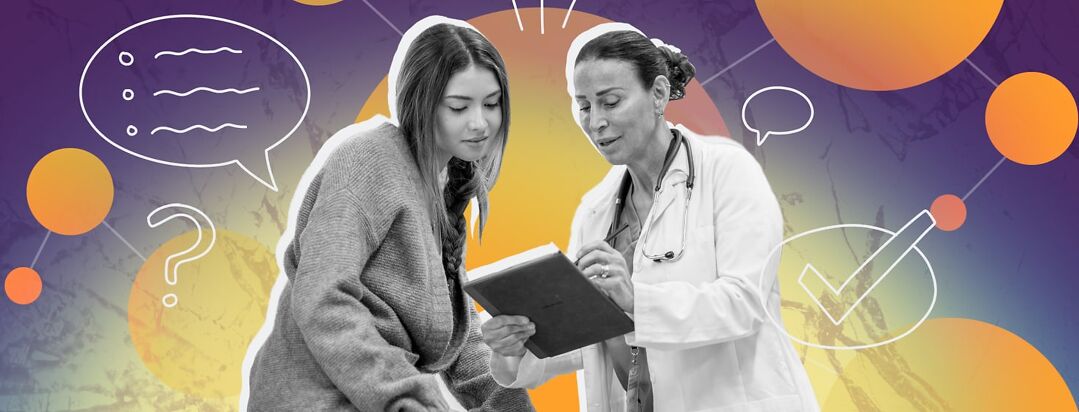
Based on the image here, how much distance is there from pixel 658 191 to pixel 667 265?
20cm

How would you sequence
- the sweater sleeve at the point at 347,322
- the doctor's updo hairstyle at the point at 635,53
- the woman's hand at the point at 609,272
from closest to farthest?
1. the sweater sleeve at the point at 347,322
2. the woman's hand at the point at 609,272
3. the doctor's updo hairstyle at the point at 635,53

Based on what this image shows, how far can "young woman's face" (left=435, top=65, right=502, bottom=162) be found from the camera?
2.40 m

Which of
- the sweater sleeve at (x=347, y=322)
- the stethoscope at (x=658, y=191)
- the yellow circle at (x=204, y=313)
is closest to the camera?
the sweater sleeve at (x=347, y=322)

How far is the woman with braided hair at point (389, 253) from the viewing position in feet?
7.13

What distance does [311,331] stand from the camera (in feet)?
7.14

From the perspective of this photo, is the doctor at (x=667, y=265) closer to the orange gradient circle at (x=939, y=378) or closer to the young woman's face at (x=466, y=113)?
the young woman's face at (x=466, y=113)

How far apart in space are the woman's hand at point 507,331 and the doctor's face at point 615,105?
493 millimetres

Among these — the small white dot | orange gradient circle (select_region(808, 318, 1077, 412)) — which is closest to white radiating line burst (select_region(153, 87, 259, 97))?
the small white dot

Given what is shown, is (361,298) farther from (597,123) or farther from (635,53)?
(635,53)

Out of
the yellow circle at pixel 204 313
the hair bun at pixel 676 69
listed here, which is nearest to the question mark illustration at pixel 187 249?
the yellow circle at pixel 204 313

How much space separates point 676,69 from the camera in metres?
2.81

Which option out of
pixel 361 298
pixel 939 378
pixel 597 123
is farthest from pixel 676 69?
pixel 939 378

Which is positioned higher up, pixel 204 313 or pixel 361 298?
pixel 361 298

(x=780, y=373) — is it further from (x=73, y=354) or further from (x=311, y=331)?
(x=73, y=354)
